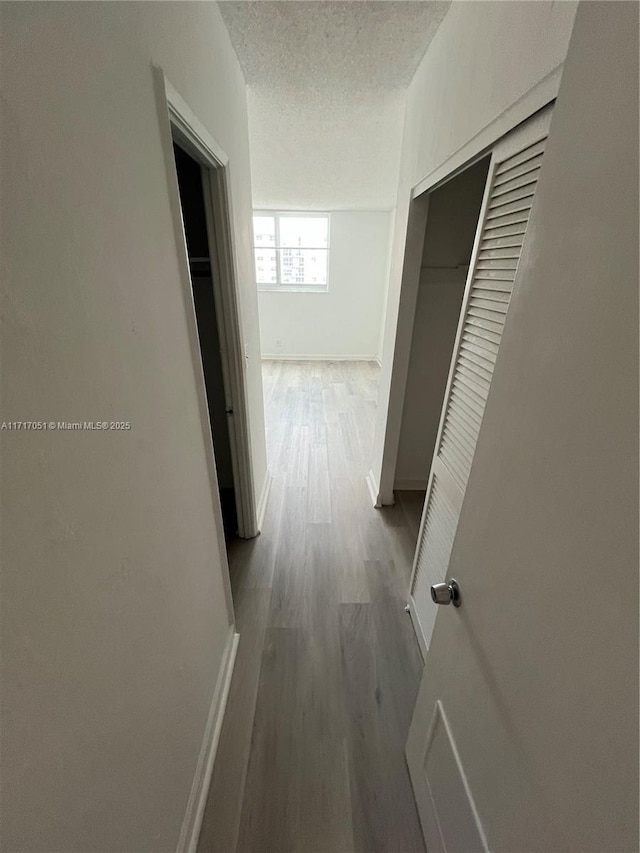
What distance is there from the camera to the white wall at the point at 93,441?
1.45ft

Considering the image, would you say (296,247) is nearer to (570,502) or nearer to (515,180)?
(515,180)

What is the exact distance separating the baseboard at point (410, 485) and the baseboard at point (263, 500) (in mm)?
995

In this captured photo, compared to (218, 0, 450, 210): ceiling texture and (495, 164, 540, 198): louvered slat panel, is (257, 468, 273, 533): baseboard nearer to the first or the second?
(495, 164, 540, 198): louvered slat panel

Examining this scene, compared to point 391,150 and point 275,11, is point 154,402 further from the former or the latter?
point 391,150

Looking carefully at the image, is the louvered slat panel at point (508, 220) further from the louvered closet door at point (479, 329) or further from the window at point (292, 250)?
the window at point (292, 250)

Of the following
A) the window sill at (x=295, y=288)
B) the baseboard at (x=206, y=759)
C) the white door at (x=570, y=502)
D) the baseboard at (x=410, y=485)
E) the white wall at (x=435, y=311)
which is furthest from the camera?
the window sill at (x=295, y=288)

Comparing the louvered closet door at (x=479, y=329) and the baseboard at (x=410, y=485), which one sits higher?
the louvered closet door at (x=479, y=329)

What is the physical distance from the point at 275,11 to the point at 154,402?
154cm

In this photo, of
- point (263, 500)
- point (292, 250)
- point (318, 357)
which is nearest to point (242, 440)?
point (263, 500)

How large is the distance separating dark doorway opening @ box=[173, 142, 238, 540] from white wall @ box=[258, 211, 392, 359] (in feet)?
13.2

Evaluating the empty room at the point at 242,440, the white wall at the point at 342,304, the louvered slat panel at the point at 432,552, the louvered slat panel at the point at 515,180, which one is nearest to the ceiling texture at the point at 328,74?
the empty room at the point at 242,440

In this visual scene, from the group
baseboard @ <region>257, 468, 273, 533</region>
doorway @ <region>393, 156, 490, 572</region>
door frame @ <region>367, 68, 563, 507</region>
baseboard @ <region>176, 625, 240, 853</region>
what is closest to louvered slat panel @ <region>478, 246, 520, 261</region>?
door frame @ <region>367, 68, 563, 507</region>

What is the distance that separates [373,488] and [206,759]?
1.81 meters

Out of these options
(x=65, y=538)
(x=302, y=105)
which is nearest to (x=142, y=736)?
(x=65, y=538)
